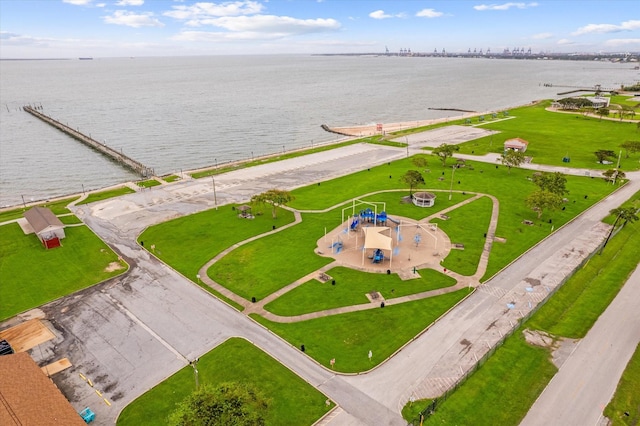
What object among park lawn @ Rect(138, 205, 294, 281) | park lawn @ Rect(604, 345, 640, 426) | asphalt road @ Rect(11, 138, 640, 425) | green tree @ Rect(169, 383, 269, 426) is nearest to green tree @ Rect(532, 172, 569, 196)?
asphalt road @ Rect(11, 138, 640, 425)

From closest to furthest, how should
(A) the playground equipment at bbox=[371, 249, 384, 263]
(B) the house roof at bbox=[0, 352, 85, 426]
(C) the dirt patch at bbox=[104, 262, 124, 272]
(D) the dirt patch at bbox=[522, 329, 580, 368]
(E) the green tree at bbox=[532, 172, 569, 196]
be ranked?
(B) the house roof at bbox=[0, 352, 85, 426] → (D) the dirt patch at bbox=[522, 329, 580, 368] → (A) the playground equipment at bbox=[371, 249, 384, 263] → (C) the dirt patch at bbox=[104, 262, 124, 272] → (E) the green tree at bbox=[532, 172, 569, 196]

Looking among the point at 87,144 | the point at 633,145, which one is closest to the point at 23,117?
the point at 87,144

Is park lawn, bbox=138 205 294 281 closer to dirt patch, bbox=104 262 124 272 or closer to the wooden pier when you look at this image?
dirt patch, bbox=104 262 124 272

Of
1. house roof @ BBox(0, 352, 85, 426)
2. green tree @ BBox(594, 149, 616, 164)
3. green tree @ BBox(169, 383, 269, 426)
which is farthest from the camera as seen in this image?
green tree @ BBox(594, 149, 616, 164)

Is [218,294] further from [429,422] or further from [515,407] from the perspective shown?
[515,407]

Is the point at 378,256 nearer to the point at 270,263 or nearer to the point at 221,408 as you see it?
the point at 270,263

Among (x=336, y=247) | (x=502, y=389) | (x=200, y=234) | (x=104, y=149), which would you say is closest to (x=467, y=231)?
(x=336, y=247)
